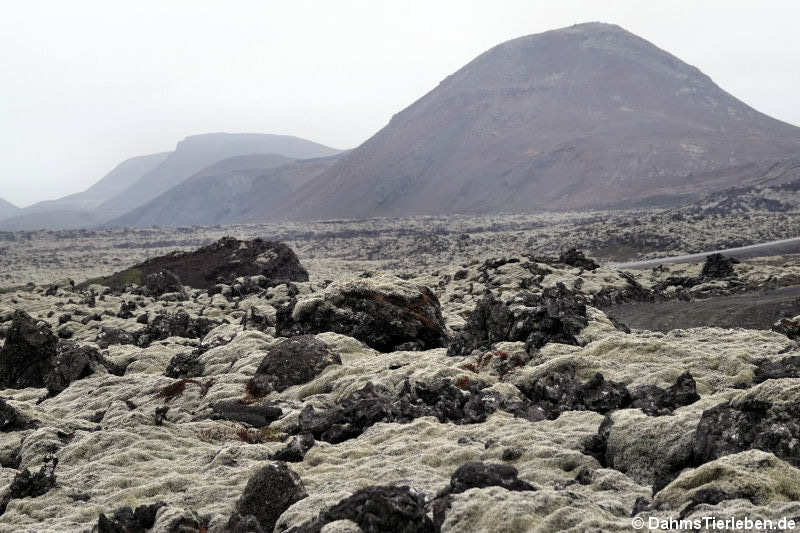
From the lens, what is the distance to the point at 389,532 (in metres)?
8.85

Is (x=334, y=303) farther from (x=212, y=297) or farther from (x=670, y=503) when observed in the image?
(x=212, y=297)

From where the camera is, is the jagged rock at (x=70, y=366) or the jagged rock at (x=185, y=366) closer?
the jagged rock at (x=70, y=366)

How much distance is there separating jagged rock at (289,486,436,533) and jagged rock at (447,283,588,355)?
10.2 m

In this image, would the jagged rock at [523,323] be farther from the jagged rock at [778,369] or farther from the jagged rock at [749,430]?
the jagged rock at [749,430]

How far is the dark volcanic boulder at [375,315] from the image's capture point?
23.2m

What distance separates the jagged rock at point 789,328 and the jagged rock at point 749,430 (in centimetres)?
1061

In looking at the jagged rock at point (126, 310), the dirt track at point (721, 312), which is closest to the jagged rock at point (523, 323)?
the dirt track at point (721, 312)

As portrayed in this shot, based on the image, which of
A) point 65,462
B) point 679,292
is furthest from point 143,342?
point 679,292

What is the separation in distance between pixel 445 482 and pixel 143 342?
20402 mm

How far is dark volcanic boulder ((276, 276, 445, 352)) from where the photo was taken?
23.2 meters

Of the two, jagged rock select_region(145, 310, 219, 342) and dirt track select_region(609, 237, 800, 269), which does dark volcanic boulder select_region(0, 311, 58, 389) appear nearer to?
jagged rock select_region(145, 310, 219, 342)

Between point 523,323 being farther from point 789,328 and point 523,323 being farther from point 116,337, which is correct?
point 116,337

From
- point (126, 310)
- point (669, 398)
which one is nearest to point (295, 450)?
point (669, 398)

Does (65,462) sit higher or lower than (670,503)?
lower
